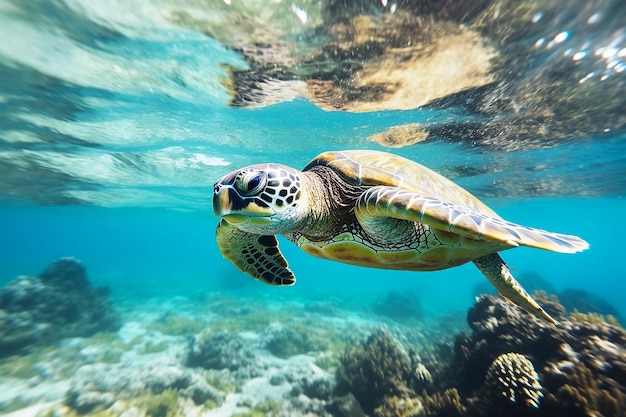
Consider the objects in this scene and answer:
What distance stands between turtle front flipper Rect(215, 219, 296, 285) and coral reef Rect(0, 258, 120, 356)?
9.05 meters

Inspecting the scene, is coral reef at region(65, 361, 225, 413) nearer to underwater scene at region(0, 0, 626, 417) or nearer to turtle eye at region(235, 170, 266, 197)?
underwater scene at region(0, 0, 626, 417)

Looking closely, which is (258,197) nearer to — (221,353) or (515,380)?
(515,380)

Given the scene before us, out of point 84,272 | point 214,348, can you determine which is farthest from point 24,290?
point 214,348

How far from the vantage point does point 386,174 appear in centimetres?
318

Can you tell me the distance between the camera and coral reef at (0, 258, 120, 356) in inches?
340

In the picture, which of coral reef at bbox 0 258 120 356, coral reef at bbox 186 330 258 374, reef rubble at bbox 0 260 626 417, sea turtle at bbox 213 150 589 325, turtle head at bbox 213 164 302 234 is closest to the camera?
sea turtle at bbox 213 150 589 325

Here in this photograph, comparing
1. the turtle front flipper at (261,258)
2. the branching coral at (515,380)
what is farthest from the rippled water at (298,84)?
the branching coral at (515,380)

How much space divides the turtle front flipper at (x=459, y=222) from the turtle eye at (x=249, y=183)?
929 mm

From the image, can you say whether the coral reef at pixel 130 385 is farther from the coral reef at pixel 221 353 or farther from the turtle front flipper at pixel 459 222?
the turtle front flipper at pixel 459 222

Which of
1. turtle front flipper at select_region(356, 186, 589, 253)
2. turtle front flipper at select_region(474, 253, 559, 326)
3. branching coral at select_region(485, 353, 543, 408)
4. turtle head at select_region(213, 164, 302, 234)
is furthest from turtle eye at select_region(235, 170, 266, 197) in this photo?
branching coral at select_region(485, 353, 543, 408)

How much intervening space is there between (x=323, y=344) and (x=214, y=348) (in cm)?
348

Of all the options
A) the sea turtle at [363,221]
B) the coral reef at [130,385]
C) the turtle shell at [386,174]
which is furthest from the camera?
the coral reef at [130,385]

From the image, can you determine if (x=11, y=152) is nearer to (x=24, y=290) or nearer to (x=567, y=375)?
(x=24, y=290)

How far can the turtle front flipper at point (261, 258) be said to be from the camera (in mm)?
3769
